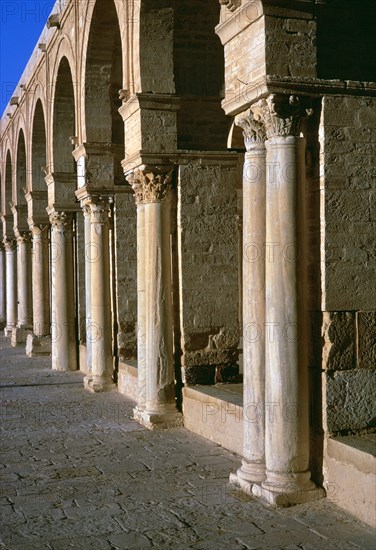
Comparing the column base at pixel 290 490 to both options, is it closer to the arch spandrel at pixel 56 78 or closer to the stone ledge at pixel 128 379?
the stone ledge at pixel 128 379

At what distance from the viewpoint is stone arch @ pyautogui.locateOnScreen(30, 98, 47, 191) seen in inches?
666

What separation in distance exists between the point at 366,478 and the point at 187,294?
4.02 m

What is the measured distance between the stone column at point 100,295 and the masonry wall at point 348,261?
20.5 ft

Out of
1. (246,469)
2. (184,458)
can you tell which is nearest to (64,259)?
(184,458)

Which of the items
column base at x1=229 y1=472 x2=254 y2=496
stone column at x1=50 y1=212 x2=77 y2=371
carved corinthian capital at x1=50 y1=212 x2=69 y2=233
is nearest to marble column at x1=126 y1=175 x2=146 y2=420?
column base at x1=229 y1=472 x2=254 y2=496

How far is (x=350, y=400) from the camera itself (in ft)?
19.2

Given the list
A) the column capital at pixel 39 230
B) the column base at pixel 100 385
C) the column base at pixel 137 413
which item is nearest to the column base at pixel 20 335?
the column capital at pixel 39 230

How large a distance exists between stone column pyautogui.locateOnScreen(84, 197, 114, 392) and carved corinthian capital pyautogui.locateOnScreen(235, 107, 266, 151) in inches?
229

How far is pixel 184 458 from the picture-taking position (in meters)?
7.26

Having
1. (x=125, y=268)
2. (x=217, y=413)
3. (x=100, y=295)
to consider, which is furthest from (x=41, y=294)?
(x=217, y=413)

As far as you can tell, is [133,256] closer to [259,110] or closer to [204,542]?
[259,110]

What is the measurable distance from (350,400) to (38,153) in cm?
1292

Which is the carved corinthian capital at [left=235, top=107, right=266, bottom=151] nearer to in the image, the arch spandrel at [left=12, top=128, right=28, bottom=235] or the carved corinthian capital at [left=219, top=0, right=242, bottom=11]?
the carved corinthian capital at [left=219, top=0, right=242, bottom=11]

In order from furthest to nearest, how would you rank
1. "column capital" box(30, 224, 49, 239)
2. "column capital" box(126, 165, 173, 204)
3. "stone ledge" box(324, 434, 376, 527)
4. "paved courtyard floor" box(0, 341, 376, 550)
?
"column capital" box(30, 224, 49, 239), "column capital" box(126, 165, 173, 204), "stone ledge" box(324, 434, 376, 527), "paved courtyard floor" box(0, 341, 376, 550)
